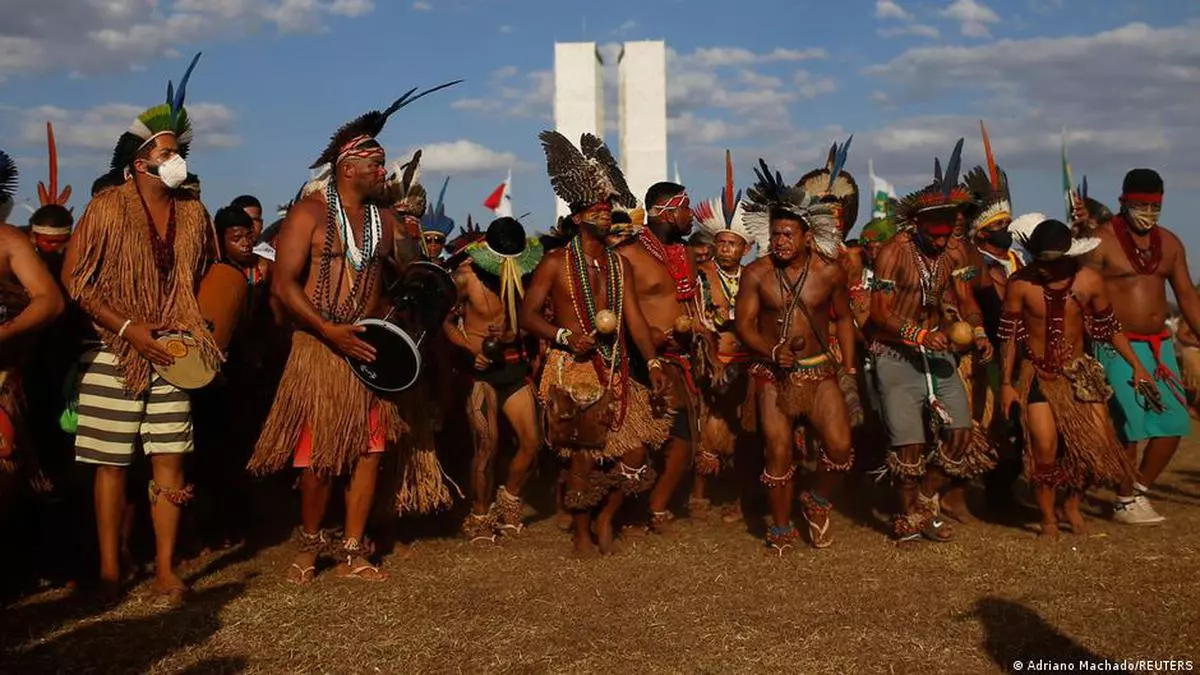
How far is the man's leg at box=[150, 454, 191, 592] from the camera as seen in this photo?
17.3ft

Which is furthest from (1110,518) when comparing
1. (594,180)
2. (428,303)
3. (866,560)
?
(428,303)

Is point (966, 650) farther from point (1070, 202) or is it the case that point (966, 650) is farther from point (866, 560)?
point (1070, 202)

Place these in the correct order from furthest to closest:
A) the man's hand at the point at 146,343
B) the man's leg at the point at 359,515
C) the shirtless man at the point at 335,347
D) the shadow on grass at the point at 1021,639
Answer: the man's leg at the point at 359,515, the shirtless man at the point at 335,347, the man's hand at the point at 146,343, the shadow on grass at the point at 1021,639

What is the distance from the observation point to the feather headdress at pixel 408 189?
23.7 ft

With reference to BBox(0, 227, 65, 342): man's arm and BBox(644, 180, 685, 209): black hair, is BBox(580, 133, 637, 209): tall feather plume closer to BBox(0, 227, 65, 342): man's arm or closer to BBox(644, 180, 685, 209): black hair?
BBox(644, 180, 685, 209): black hair

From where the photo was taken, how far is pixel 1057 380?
660 centimetres

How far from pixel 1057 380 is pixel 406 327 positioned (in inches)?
154

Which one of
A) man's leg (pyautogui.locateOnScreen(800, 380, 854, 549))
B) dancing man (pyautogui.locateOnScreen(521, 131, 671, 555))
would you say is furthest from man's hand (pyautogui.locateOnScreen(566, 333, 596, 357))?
man's leg (pyautogui.locateOnScreen(800, 380, 854, 549))

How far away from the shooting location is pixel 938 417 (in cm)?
652

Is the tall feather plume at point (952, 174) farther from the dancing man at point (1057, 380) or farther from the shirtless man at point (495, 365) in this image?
the shirtless man at point (495, 365)

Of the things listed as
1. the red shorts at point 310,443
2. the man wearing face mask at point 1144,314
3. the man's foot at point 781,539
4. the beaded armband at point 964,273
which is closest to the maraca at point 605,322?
the red shorts at point 310,443

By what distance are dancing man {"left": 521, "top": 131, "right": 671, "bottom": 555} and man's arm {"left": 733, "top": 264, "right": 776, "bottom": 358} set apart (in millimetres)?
534

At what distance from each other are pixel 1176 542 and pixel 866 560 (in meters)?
1.93

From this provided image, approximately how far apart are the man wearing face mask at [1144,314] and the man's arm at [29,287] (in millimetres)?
6022
